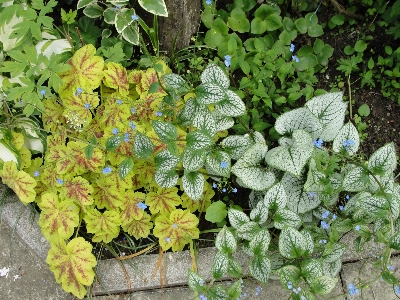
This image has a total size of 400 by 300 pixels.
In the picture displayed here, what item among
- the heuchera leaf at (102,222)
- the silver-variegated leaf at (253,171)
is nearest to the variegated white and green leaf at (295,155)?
the silver-variegated leaf at (253,171)

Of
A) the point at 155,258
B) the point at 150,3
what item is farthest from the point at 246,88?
the point at 155,258

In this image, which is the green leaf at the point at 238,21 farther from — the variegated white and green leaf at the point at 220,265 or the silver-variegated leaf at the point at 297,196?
the variegated white and green leaf at the point at 220,265

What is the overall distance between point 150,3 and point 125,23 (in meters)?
0.20

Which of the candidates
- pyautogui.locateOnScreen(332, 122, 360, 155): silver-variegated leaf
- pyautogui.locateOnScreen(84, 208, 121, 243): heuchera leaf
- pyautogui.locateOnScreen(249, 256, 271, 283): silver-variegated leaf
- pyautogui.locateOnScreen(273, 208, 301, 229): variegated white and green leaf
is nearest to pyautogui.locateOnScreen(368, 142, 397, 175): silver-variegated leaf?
pyautogui.locateOnScreen(332, 122, 360, 155): silver-variegated leaf

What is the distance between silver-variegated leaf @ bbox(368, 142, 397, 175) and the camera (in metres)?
1.86

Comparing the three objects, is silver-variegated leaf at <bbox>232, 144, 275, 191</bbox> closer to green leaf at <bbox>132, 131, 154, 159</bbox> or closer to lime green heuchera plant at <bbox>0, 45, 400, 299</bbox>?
lime green heuchera plant at <bbox>0, 45, 400, 299</bbox>

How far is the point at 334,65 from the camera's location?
8.79 feet

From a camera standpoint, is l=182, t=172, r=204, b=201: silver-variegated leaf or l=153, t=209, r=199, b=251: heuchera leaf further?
l=153, t=209, r=199, b=251: heuchera leaf

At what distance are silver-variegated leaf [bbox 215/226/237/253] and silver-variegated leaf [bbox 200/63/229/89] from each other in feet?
2.11

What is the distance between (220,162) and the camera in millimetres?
1988

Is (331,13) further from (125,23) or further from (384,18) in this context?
(125,23)

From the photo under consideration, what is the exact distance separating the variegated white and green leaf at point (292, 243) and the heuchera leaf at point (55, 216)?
0.98 metres

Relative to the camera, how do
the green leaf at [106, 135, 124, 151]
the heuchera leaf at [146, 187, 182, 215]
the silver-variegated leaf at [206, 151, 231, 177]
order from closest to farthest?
the green leaf at [106, 135, 124, 151], the silver-variegated leaf at [206, 151, 231, 177], the heuchera leaf at [146, 187, 182, 215]

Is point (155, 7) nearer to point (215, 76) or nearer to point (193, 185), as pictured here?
point (215, 76)
